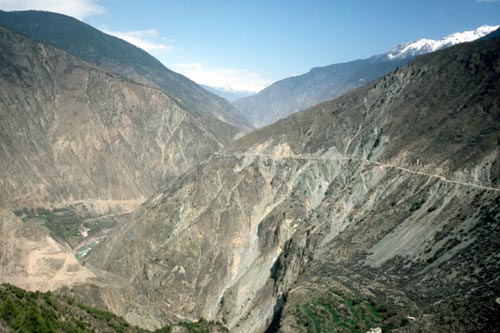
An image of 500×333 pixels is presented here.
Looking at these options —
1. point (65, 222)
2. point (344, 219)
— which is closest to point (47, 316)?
point (344, 219)

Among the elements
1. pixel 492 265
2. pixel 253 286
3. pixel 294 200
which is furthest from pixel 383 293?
pixel 294 200

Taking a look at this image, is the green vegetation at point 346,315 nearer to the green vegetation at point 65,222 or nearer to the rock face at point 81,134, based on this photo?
the green vegetation at point 65,222

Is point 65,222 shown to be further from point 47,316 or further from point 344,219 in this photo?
point 47,316

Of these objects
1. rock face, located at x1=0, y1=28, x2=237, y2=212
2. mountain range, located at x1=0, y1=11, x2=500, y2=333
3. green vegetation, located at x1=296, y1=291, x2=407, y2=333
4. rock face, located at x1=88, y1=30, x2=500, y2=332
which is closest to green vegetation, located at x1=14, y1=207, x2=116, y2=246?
mountain range, located at x1=0, y1=11, x2=500, y2=333

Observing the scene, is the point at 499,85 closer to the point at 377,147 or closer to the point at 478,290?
the point at 377,147

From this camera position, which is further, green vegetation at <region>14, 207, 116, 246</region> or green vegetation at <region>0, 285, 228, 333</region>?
green vegetation at <region>14, 207, 116, 246</region>

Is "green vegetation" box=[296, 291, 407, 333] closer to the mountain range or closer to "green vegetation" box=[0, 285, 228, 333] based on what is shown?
the mountain range
